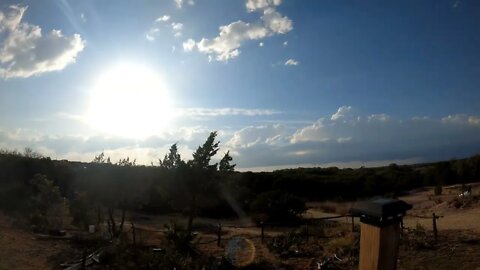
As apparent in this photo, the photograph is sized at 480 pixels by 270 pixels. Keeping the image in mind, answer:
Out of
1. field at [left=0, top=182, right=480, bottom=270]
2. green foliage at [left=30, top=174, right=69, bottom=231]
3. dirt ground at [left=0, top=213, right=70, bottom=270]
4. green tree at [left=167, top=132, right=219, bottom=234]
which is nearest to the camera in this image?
field at [left=0, top=182, right=480, bottom=270]

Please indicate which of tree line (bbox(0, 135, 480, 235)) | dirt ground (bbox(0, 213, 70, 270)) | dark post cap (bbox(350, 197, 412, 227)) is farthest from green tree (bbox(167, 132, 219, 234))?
dark post cap (bbox(350, 197, 412, 227))

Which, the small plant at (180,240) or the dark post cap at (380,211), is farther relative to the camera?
the small plant at (180,240)

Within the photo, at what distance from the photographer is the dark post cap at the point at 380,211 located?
225cm

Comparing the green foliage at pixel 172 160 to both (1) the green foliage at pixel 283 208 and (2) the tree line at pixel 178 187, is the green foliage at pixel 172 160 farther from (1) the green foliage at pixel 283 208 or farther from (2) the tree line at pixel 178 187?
(1) the green foliage at pixel 283 208

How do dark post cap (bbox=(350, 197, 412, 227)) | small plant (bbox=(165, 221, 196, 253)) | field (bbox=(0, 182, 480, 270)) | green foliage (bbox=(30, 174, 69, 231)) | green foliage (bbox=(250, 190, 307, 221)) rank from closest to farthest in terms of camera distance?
dark post cap (bbox=(350, 197, 412, 227))
field (bbox=(0, 182, 480, 270))
small plant (bbox=(165, 221, 196, 253))
green foliage (bbox=(30, 174, 69, 231))
green foliage (bbox=(250, 190, 307, 221))

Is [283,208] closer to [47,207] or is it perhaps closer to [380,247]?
[47,207]

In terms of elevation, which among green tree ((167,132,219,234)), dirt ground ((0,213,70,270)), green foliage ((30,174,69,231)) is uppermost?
green tree ((167,132,219,234))

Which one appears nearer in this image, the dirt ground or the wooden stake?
the wooden stake

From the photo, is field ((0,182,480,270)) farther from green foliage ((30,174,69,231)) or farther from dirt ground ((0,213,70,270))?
green foliage ((30,174,69,231))

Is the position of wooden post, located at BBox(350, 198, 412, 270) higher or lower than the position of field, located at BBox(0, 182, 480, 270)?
higher

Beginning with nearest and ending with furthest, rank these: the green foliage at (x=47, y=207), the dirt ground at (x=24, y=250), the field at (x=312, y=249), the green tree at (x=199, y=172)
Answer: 1. the field at (x=312, y=249)
2. the dirt ground at (x=24, y=250)
3. the green tree at (x=199, y=172)
4. the green foliage at (x=47, y=207)

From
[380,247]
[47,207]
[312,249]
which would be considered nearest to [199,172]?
[312,249]

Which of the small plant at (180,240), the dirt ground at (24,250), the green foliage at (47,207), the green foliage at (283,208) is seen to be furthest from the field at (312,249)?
the green foliage at (283,208)

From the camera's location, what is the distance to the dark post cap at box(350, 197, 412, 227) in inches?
88.4
